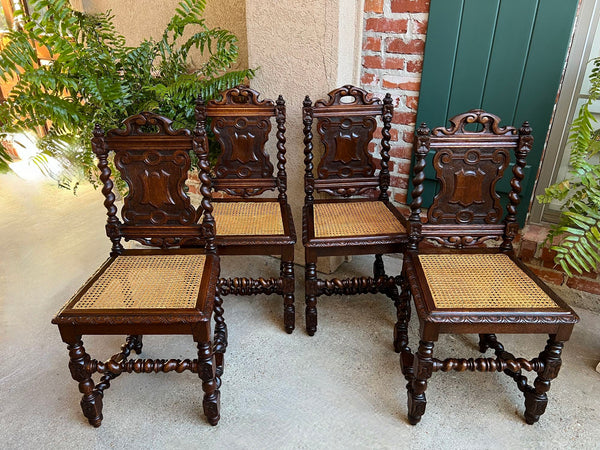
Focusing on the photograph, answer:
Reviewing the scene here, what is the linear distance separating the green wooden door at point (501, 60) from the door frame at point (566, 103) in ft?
0.16

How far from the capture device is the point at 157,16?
276 centimetres

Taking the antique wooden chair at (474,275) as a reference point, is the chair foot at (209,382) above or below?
below

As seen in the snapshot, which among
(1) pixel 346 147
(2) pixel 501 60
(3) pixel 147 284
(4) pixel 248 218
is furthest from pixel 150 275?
(2) pixel 501 60

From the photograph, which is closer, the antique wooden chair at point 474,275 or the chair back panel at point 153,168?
the antique wooden chair at point 474,275

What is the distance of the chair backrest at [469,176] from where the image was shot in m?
1.56

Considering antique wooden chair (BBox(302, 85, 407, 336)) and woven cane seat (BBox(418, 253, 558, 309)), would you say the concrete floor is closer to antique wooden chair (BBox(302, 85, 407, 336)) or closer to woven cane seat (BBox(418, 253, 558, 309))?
antique wooden chair (BBox(302, 85, 407, 336))

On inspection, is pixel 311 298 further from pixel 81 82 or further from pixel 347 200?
pixel 81 82

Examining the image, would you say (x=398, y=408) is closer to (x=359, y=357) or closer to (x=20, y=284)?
(x=359, y=357)

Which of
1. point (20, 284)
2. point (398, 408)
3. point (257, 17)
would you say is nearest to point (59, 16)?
point (257, 17)

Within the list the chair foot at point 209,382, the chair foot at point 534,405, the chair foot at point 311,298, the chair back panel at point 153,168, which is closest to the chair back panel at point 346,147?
the chair foot at point 311,298

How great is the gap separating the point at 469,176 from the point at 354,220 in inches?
21.1

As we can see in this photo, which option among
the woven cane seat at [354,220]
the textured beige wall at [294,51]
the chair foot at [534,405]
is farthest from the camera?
the textured beige wall at [294,51]

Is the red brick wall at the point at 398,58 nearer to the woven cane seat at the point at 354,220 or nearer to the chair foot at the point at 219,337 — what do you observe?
the woven cane seat at the point at 354,220

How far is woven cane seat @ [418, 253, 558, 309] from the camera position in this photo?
4.58ft
